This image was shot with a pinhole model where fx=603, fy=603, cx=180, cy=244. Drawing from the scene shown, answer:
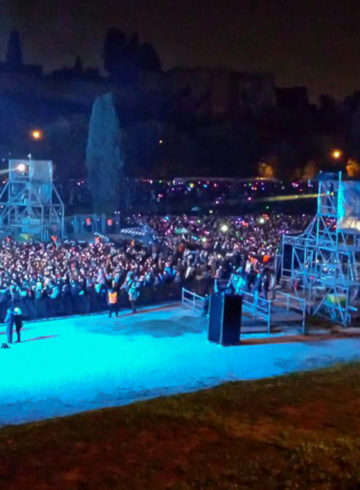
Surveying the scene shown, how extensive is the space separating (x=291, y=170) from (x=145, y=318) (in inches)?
2359

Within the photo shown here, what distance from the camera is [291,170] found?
75875 millimetres

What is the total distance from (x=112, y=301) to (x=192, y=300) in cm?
334

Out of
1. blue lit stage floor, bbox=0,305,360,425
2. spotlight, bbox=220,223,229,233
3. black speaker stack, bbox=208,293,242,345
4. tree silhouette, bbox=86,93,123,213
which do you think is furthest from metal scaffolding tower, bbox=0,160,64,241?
black speaker stack, bbox=208,293,242,345

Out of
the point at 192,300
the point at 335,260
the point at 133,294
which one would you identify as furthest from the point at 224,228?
the point at 133,294

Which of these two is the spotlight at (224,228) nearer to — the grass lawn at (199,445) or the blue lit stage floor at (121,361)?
the blue lit stage floor at (121,361)

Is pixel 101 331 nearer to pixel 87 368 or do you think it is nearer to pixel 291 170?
pixel 87 368

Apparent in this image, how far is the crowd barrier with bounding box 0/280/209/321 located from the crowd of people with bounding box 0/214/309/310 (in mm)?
148

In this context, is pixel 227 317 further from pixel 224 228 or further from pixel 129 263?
pixel 224 228

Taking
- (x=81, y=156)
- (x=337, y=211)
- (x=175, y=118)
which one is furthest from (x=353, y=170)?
(x=337, y=211)

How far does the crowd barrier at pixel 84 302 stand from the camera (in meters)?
18.3

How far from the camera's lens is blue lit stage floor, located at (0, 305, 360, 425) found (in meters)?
11.6

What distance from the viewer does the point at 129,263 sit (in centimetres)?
2245

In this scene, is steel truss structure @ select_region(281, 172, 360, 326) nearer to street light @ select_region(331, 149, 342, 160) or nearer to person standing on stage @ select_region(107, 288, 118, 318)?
person standing on stage @ select_region(107, 288, 118, 318)

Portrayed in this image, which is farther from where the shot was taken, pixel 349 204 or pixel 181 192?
pixel 181 192
